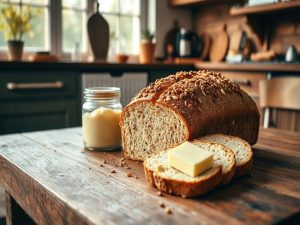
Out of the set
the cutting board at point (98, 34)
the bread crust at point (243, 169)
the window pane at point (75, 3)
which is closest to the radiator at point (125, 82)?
the cutting board at point (98, 34)

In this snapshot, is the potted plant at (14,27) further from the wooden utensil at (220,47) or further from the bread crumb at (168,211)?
the bread crumb at (168,211)

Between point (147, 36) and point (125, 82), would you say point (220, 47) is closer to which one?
point (147, 36)

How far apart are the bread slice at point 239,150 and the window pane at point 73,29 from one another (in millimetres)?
2563

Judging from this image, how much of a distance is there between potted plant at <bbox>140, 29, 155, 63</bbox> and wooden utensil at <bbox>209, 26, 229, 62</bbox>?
678 millimetres

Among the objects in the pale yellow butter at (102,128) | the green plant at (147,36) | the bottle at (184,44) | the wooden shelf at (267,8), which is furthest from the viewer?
the bottle at (184,44)

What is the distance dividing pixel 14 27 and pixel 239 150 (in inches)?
96.7

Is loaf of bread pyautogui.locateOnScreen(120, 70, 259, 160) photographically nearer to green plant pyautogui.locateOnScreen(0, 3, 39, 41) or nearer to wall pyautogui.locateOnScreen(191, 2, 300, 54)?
green plant pyautogui.locateOnScreen(0, 3, 39, 41)

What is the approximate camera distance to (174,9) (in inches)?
152

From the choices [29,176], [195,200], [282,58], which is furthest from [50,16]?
[195,200]

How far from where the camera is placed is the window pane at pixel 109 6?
3.50 m

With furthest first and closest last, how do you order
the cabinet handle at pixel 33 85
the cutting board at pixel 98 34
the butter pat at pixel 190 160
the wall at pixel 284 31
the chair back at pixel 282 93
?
the wall at pixel 284 31
the cutting board at pixel 98 34
the cabinet handle at pixel 33 85
the chair back at pixel 282 93
the butter pat at pixel 190 160

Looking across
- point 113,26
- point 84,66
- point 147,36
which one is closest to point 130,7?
point 113,26

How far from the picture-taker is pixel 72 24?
11.0 feet

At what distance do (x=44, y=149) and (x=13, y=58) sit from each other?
1969 millimetres
